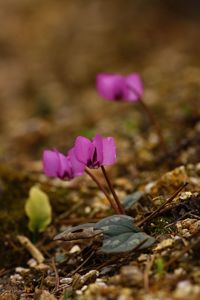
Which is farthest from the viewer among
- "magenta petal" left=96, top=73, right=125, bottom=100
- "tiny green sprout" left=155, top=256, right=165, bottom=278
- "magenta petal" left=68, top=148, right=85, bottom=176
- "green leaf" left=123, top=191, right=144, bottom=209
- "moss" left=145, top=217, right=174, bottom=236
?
"magenta petal" left=96, top=73, right=125, bottom=100

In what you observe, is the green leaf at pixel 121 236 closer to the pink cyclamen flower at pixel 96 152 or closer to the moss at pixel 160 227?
the moss at pixel 160 227

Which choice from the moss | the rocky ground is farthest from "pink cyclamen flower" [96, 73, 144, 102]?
the moss

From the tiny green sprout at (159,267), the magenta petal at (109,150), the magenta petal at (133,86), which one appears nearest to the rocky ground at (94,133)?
the tiny green sprout at (159,267)

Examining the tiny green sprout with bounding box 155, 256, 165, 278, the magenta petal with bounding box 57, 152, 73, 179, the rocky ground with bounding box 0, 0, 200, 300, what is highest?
the magenta petal with bounding box 57, 152, 73, 179

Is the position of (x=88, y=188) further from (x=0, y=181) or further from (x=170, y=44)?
(x=170, y=44)

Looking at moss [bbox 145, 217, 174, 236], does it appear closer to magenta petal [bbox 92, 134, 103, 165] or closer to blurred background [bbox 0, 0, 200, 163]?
magenta petal [bbox 92, 134, 103, 165]

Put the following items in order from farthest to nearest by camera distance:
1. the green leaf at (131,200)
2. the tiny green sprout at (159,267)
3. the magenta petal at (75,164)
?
the green leaf at (131,200), the magenta petal at (75,164), the tiny green sprout at (159,267)
